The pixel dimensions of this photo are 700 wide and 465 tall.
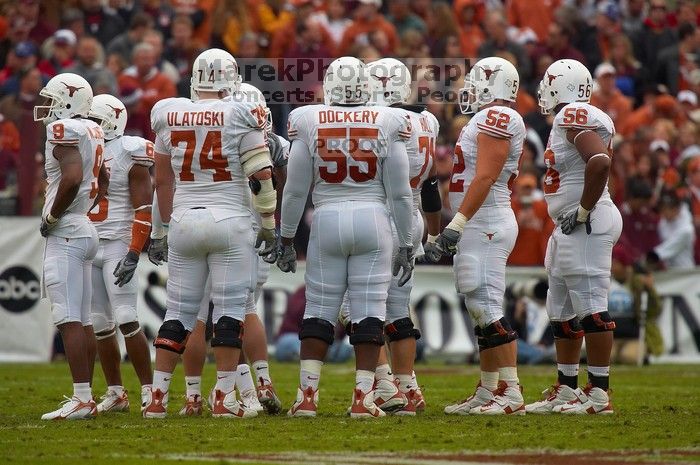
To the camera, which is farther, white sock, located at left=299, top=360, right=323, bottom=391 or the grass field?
white sock, located at left=299, top=360, right=323, bottom=391

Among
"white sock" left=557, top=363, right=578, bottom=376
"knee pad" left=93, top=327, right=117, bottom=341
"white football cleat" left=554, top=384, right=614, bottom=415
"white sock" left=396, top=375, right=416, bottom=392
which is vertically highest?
"knee pad" left=93, top=327, right=117, bottom=341

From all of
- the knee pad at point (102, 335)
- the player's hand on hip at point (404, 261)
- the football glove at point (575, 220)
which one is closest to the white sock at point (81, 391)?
the knee pad at point (102, 335)

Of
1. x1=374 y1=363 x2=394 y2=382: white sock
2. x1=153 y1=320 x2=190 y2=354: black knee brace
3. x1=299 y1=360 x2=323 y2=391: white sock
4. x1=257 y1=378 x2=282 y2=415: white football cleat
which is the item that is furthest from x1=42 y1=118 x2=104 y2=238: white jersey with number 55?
x1=374 y1=363 x2=394 y2=382: white sock

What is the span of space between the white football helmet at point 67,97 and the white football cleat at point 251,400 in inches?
86.4

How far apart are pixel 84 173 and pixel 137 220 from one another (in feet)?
1.89

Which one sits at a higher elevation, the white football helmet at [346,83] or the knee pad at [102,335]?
the white football helmet at [346,83]

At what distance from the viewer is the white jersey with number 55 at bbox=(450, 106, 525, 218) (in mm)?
9758

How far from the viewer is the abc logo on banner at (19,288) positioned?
616 inches

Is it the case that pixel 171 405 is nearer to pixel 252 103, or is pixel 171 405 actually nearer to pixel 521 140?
pixel 252 103

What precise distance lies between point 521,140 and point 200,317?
254 centimetres

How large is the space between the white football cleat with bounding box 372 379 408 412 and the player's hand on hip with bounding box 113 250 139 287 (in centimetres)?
183

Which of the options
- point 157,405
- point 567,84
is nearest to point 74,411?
point 157,405

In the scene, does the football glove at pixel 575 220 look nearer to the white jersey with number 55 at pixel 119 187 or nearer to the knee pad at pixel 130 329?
the white jersey with number 55 at pixel 119 187

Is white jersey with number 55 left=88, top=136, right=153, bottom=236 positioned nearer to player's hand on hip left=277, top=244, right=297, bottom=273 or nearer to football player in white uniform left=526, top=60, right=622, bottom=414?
player's hand on hip left=277, top=244, right=297, bottom=273
